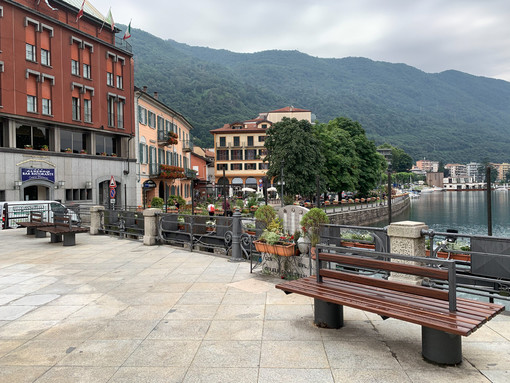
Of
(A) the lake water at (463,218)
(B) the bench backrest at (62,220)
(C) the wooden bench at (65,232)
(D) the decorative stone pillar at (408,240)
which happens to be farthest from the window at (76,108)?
(A) the lake water at (463,218)

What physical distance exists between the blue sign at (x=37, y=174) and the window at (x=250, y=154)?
47495 millimetres

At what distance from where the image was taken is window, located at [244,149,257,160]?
73.4 meters

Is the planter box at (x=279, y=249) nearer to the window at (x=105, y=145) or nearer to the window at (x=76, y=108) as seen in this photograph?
the window at (x=76, y=108)

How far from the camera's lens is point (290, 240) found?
7.88m

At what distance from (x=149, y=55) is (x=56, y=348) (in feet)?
632

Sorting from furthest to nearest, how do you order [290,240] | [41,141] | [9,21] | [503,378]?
[41,141] → [9,21] → [290,240] → [503,378]

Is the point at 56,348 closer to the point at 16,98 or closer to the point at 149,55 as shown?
the point at 16,98

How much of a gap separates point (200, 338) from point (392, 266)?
2638 millimetres

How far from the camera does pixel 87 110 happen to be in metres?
32.0

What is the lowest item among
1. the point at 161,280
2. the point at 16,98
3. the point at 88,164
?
the point at 161,280

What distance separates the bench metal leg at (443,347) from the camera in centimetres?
395

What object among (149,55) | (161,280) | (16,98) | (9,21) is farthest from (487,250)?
(149,55)

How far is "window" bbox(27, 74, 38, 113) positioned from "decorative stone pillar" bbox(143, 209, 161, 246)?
1980cm

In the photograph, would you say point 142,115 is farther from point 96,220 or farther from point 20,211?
point 96,220
